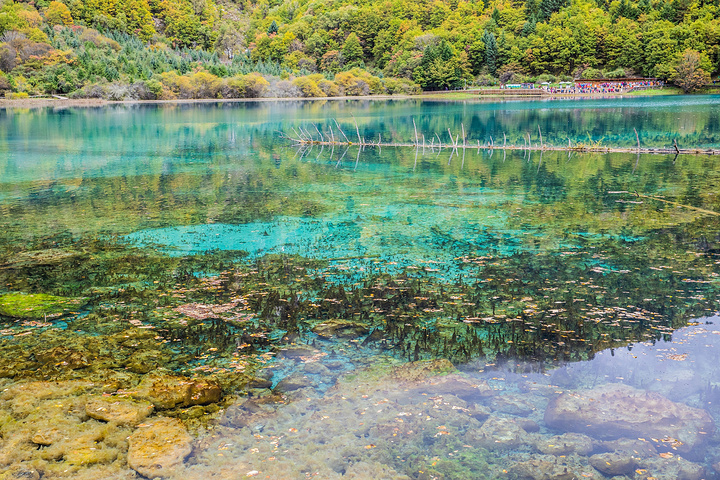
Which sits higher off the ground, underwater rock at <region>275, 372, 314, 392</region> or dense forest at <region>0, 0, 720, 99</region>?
dense forest at <region>0, 0, 720, 99</region>

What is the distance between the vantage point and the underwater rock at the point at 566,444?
4824mm

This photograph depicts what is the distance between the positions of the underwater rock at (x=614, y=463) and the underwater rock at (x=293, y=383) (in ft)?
9.35

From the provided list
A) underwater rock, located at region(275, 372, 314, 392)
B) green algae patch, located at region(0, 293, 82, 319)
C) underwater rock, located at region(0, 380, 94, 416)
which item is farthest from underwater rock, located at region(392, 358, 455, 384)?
green algae patch, located at region(0, 293, 82, 319)

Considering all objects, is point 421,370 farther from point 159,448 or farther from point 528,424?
point 159,448

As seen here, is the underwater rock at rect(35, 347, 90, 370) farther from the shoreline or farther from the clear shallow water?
the shoreline

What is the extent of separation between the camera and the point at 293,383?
19.6 feet

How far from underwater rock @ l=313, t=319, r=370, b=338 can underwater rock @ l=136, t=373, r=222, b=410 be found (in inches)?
69.9

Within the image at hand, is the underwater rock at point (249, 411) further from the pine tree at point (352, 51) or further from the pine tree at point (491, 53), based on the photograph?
the pine tree at point (352, 51)

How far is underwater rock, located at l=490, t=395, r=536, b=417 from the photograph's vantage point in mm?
5406

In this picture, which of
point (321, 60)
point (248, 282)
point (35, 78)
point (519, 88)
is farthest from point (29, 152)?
point (321, 60)

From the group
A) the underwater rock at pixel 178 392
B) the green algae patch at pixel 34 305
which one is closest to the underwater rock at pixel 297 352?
the underwater rock at pixel 178 392

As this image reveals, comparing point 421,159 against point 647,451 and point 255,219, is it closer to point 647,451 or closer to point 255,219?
point 255,219

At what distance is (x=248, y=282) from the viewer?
894 centimetres

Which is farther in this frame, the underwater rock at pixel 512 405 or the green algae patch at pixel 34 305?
the green algae patch at pixel 34 305
